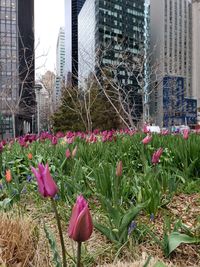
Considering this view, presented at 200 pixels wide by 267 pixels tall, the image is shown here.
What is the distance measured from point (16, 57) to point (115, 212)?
2027cm

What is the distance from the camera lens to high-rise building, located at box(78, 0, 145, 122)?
1917 cm

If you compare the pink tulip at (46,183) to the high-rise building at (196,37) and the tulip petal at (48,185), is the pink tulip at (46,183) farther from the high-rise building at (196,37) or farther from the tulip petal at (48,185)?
the high-rise building at (196,37)

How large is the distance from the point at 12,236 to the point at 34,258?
6.6 inches

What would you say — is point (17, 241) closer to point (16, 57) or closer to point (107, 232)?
point (107, 232)

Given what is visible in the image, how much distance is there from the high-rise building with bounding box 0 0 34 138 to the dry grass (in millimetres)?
16483

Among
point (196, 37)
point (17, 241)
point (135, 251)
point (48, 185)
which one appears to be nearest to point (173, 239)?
point (135, 251)

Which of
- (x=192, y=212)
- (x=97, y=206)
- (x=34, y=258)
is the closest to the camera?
(x=34, y=258)

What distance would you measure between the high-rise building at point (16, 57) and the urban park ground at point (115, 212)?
14975mm

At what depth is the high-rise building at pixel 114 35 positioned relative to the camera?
19.2m

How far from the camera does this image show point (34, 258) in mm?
1795

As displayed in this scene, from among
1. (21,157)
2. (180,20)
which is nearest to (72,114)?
(180,20)

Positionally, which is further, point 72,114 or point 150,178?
point 72,114

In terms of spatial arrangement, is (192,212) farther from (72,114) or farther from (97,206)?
(72,114)

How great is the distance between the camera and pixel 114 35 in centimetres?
2388
